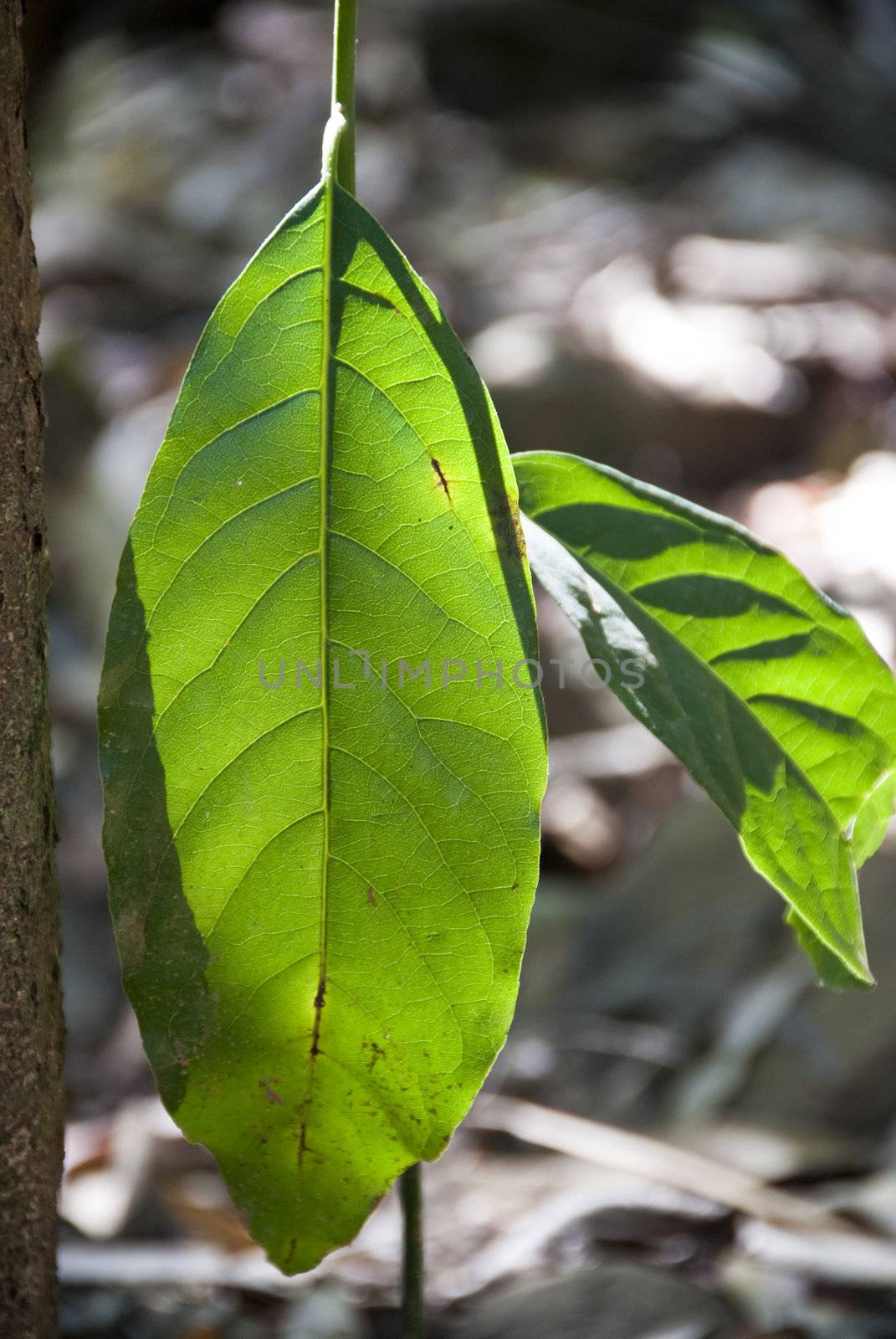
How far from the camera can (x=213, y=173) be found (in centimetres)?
457

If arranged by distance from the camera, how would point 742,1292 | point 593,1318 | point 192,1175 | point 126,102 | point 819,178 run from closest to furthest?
point 593,1318
point 742,1292
point 192,1175
point 819,178
point 126,102

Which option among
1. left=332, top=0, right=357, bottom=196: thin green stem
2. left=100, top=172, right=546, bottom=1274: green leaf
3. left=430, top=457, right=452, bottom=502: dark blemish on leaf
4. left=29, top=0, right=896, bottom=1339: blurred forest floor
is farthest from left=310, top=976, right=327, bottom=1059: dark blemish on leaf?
left=29, top=0, right=896, bottom=1339: blurred forest floor

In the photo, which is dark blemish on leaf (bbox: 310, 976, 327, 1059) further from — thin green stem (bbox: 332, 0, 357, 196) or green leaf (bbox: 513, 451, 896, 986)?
thin green stem (bbox: 332, 0, 357, 196)

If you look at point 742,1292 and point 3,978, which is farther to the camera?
point 742,1292

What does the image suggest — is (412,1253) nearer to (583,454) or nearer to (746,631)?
(746,631)

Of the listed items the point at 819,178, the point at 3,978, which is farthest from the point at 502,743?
the point at 819,178

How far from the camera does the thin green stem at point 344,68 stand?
0.64 metres

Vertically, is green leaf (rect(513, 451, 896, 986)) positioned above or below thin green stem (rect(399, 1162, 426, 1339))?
above

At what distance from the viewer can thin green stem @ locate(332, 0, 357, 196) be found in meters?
0.64

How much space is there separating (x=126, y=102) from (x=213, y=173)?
0.75 meters

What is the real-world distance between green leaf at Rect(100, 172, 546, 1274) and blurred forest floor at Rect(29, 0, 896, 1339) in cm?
56

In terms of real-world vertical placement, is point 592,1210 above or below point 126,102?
below

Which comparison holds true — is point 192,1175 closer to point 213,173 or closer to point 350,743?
point 350,743

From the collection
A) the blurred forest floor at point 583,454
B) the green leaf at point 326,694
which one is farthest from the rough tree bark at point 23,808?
the blurred forest floor at point 583,454
